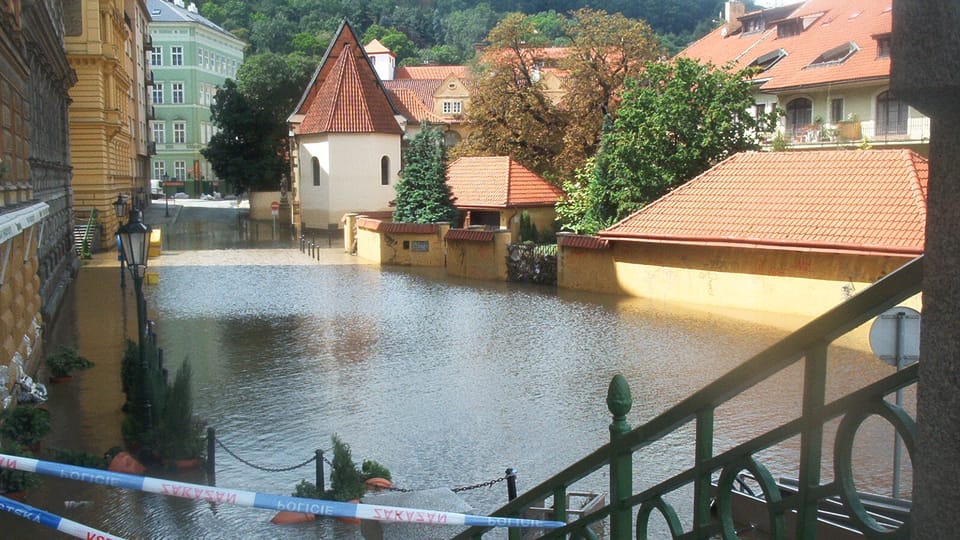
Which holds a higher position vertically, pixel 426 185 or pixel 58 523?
pixel 426 185

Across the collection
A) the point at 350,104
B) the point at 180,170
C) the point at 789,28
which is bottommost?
the point at 180,170

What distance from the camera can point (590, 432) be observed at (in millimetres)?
13375

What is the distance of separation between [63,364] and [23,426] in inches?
229

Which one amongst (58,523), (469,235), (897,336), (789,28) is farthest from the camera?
(789,28)

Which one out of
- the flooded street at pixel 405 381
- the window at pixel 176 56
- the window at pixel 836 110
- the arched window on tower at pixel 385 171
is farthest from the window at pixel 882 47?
the window at pixel 176 56

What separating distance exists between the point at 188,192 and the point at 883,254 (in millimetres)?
81692

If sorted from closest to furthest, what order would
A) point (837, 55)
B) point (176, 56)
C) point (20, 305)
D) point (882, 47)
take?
point (20, 305), point (882, 47), point (837, 55), point (176, 56)

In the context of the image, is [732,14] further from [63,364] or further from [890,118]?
[63,364]

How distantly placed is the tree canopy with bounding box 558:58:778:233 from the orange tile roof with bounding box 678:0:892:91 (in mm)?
5401

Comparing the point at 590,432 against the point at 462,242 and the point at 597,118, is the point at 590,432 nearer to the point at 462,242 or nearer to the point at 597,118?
the point at 462,242

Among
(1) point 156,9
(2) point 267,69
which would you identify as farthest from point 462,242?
(1) point 156,9

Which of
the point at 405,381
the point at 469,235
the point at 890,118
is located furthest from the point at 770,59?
the point at 405,381

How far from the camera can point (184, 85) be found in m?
87.8

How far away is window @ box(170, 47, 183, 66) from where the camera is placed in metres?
86.4
